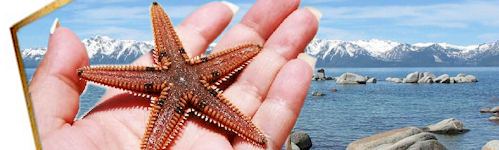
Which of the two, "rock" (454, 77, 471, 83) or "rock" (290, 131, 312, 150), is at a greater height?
"rock" (454, 77, 471, 83)

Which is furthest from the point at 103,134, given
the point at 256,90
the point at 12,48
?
the point at 256,90

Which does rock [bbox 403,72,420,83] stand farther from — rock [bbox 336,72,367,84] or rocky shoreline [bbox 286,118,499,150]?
rocky shoreline [bbox 286,118,499,150]

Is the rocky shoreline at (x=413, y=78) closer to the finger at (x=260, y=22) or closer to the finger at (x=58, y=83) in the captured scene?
the finger at (x=260, y=22)

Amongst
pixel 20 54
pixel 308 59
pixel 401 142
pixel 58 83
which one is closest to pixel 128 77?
pixel 58 83

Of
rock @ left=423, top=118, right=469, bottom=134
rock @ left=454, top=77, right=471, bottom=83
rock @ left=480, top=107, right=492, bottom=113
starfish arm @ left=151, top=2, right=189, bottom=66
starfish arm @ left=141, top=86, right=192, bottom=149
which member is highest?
starfish arm @ left=151, top=2, right=189, bottom=66

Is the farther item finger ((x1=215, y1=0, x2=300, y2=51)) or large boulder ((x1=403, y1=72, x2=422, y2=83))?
large boulder ((x1=403, y1=72, x2=422, y2=83))

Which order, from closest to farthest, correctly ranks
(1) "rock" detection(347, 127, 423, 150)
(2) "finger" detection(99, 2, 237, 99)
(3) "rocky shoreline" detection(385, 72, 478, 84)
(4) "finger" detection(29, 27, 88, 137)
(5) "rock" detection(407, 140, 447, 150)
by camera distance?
(4) "finger" detection(29, 27, 88, 137) → (2) "finger" detection(99, 2, 237, 99) → (5) "rock" detection(407, 140, 447, 150) → (1) "rock" detection(347, 127, 423, 150) → (3) "rocky shoreline" detection(385, 72, 478, 84)

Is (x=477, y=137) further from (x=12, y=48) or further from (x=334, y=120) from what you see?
(x=12, y=48)

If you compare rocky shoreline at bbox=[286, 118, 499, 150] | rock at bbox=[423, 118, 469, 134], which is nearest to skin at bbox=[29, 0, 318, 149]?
rocky shoreline at bbox=[286, 118, 499, 150]
